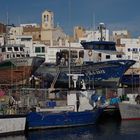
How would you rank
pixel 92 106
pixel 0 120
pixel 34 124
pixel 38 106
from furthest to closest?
pixel 92 106 < pixel 38 106 < pixel 34 124 < pixel 0 120

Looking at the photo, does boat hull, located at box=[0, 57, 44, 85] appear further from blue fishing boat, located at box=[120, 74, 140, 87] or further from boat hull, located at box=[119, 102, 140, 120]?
boat hull, located at box=[119, 102, 140, 120]

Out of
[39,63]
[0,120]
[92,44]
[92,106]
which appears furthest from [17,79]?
[0,120]

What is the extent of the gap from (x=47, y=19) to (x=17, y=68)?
36.1 m

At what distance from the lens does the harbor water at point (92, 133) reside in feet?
89.4

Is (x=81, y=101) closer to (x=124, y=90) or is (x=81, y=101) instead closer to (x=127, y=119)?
(x=127, y=119)

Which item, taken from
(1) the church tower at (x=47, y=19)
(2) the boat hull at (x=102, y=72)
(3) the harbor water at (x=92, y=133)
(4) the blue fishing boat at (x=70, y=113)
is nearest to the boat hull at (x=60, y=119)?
(4) the blue fishing boat at (x=70, y=113)

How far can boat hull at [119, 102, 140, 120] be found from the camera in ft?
113

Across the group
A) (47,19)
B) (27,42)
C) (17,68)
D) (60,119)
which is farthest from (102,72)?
(47,19)

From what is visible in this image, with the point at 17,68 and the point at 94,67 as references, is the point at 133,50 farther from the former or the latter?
the point at 17,68

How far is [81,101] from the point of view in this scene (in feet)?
106

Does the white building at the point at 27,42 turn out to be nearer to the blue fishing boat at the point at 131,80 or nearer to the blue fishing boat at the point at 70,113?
the blue fishing boat at the point at 131,80

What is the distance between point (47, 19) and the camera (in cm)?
7994

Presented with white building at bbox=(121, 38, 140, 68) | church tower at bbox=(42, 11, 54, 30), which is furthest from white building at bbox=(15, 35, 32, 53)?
church tower at bbox=(42, 11, 54, 30)

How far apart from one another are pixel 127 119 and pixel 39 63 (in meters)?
13.9
